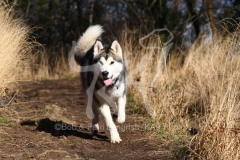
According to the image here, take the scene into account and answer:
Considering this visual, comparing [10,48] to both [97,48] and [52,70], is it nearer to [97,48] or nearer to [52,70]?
[97,48]

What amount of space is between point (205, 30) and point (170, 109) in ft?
15.3

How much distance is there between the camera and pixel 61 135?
518cm

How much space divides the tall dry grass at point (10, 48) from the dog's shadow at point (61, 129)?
76cm

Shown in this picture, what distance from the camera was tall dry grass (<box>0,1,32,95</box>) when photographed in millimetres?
5855

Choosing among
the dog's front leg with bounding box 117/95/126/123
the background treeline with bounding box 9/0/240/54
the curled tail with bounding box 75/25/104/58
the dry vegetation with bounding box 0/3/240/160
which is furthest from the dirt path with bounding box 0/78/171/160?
the background treeline with bounding box 9/0/240/54

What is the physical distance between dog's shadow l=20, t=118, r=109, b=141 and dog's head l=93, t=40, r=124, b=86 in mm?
774

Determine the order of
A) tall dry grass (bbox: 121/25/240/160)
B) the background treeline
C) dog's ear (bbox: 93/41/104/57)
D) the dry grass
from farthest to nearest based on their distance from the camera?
the background treeline → the dry grass → dog's ear (bbox: 93/41/104/57) → tall dry grass (bbox: 121/25/240/160)

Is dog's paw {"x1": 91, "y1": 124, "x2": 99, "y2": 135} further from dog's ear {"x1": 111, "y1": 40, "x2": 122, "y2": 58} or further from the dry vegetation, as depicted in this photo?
dog's ear {"x1": 111, "y1": 40, "x2": 122, "y2": 58}

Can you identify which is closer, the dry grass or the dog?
the dog

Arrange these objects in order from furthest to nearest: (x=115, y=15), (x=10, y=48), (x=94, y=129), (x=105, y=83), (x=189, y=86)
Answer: (x=115, y=15)
(x=189, y=86)
(x=10, y=48)
(x=94, y=129)
(x=105, y=83)

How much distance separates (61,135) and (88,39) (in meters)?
1.73

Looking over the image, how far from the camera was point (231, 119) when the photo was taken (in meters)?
3.59

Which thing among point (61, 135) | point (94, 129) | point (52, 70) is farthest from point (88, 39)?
point (52, 70)

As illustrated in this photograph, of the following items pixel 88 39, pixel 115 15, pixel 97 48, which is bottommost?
pixel 97 48
